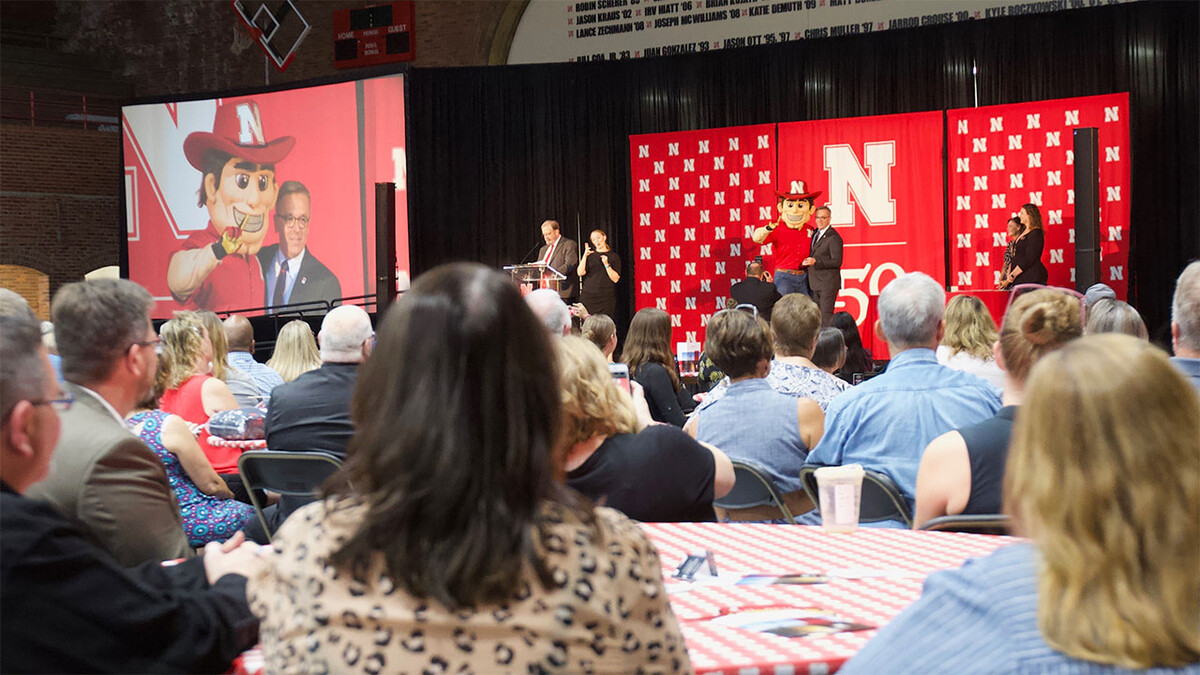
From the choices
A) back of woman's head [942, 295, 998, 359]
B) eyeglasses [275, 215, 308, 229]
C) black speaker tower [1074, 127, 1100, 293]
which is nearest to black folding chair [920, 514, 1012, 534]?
back of woman's head [942, 295, 998, 359]

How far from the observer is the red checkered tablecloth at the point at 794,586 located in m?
1.43

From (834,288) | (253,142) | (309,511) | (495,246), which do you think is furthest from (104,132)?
(309,511)

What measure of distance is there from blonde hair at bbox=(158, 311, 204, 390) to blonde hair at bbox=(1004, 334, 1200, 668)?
3.74m

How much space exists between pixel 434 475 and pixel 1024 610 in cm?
58

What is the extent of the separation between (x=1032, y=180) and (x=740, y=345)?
28.0ft

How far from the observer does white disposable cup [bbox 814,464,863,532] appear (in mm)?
2211

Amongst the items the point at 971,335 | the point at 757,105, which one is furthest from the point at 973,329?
the point at 757,105

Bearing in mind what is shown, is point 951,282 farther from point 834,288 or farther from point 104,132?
point 104,132

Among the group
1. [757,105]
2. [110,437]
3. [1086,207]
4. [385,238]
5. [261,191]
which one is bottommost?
[110,437]

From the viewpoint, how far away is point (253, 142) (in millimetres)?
12695

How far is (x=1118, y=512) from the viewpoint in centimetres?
100

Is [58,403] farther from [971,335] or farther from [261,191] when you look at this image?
[261,191]

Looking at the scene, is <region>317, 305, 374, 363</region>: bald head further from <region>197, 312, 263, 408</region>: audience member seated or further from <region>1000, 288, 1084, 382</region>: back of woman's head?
<region>1000, 288, 1084, 382</region>: back of woman's head

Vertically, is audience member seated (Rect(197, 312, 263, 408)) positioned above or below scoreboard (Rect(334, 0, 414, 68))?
below
